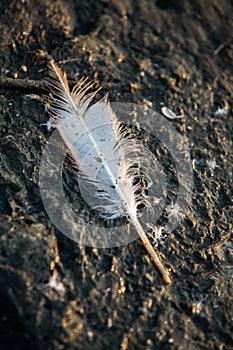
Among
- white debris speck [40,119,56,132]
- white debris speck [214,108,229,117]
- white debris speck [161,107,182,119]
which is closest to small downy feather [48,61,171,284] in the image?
white debris speck [40,119,56,132]

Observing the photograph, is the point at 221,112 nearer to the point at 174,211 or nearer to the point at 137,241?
the point at 174,211

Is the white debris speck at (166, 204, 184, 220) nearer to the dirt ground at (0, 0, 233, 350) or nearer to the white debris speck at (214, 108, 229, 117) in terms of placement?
the dirt ground at (0, 0, 233, 350)

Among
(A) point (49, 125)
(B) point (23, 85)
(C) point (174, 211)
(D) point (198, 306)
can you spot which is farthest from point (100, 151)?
(D) point (198, 306)

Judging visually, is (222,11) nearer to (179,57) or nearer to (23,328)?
(179,57)

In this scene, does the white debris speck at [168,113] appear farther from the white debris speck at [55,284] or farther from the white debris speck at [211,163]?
the white debris speck at [55,284]

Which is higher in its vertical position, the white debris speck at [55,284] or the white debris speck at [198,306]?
the white debris speck at [198,306]

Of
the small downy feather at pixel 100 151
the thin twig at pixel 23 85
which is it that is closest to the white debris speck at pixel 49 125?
the small downy feather at pixel 100 151

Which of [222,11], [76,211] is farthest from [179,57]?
[76,211]
